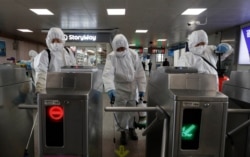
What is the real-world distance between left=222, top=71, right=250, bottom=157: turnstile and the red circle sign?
109 centimetres

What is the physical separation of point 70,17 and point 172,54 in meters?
10.6

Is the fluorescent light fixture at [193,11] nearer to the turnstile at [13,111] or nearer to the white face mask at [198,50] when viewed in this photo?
the white face mask at [198,50]

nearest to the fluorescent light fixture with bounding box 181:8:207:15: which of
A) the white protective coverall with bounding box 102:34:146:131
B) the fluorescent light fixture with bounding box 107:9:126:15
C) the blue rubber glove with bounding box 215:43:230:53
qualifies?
the fluorescent light fixture with bounding box 107:9:126:15

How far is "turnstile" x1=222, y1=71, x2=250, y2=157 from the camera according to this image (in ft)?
4.46

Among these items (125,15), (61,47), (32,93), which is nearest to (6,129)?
(32,93)

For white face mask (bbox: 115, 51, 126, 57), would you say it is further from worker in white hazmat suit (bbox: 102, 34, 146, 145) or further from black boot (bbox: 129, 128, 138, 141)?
black boot (bbox: 129, 128, 138, 141)

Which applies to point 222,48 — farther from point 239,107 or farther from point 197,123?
point 197,123

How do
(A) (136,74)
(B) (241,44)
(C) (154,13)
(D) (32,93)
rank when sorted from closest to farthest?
1. (D) (32,93)
2. (A) (136,74)
3. (C) (154,13)
4. (B) (241,44)

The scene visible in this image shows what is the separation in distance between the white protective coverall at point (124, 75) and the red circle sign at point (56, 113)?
147 centimetres

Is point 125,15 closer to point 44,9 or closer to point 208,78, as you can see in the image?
point 44,9

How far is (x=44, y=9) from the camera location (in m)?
4.77

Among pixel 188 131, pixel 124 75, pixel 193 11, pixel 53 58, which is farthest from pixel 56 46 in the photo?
pixel 193 11

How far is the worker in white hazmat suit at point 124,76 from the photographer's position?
96.7 inches

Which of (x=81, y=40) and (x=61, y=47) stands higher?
(x=81, y=40)
